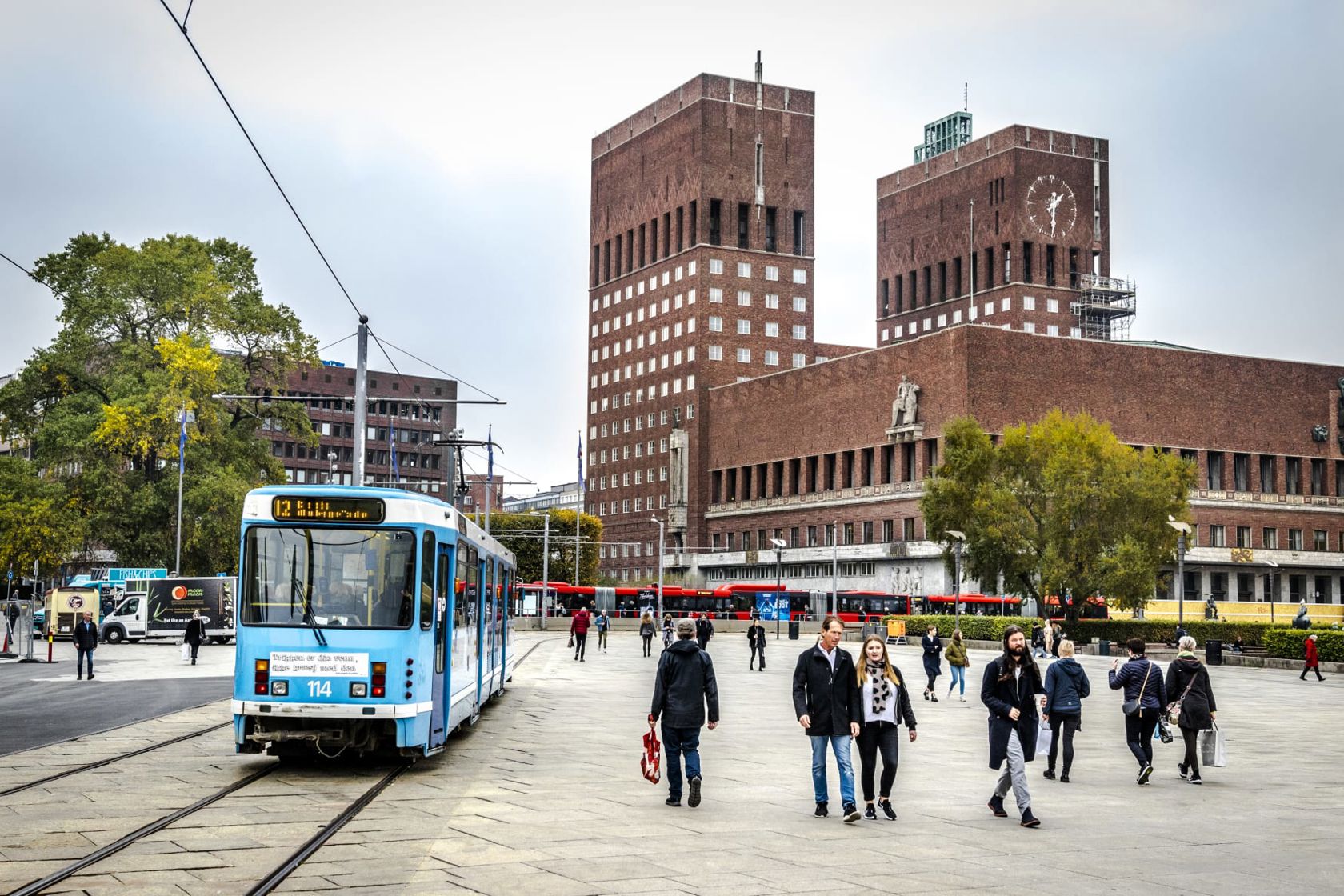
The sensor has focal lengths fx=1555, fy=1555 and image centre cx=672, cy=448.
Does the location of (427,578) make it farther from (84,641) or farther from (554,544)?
(554,544)

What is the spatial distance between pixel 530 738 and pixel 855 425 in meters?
91.2

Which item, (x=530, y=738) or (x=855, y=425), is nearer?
(x=530, y=738)

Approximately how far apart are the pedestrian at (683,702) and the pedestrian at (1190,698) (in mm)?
5921

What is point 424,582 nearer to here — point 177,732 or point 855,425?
point 177,732

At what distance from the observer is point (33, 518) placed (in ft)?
183

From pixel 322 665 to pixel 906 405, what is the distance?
9045 centimetres

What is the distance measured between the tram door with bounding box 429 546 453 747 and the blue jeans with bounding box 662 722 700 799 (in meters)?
3.48

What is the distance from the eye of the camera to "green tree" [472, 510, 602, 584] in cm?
12138

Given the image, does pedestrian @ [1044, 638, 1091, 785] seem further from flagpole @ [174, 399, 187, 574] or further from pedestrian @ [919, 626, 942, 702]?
flagpole @ [174, 399, 187, 574]

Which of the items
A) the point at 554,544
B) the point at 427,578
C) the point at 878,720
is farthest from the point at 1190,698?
the point at 554,544

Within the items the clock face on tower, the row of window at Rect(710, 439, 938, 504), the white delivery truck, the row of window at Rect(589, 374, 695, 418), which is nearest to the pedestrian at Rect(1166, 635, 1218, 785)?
the white delivery truck

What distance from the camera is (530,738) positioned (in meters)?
20.6

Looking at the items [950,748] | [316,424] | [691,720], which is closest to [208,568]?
[950,748]

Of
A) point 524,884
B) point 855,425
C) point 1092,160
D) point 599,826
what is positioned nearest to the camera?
point 524,884
